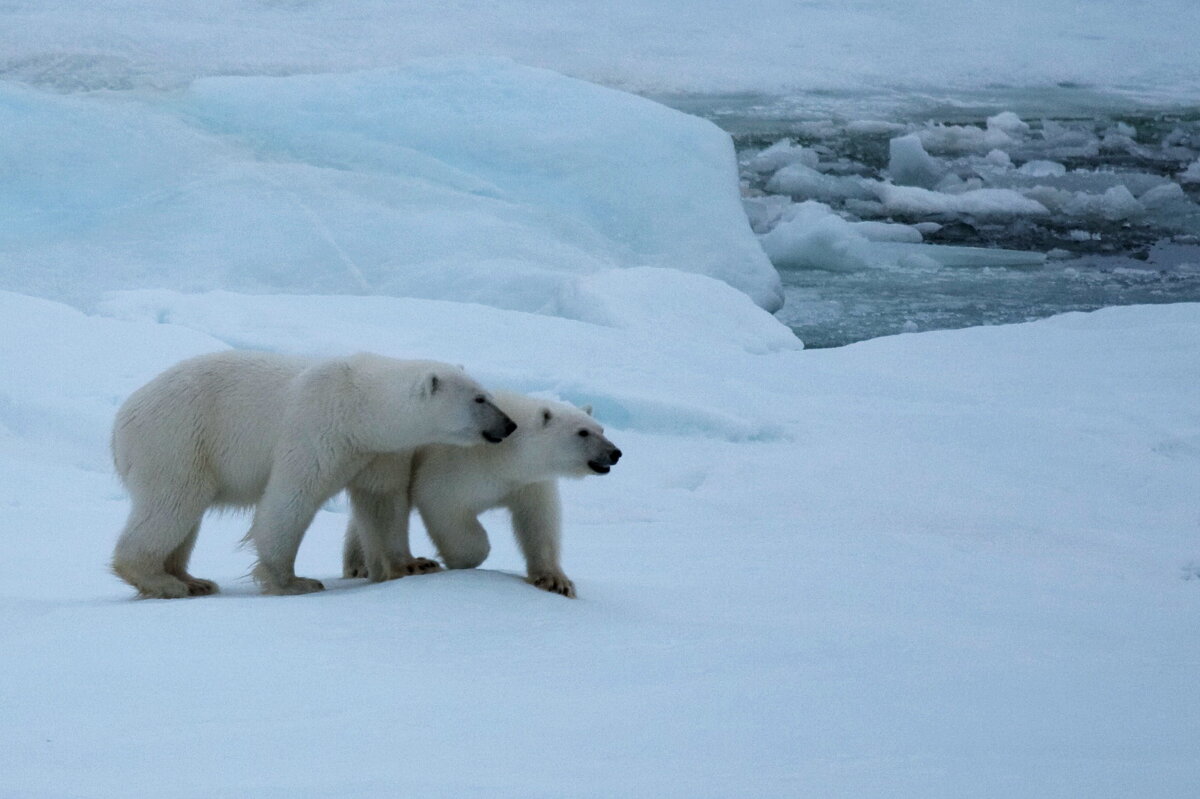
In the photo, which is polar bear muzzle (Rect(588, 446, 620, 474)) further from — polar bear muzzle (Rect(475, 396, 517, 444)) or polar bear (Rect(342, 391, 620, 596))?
polar bear muzzle (Rect(475, 396, 517, 444))

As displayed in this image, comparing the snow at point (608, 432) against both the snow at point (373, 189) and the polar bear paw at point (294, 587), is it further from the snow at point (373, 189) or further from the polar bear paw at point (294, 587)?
the polar bear paw at point (294, 587)

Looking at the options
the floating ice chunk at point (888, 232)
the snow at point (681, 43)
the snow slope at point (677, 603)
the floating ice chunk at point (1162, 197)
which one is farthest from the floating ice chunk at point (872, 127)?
the snow slope at point (677, 603)

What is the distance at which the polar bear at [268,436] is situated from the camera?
3.57 metres

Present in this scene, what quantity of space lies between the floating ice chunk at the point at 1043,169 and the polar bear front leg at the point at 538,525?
16742 millimetres

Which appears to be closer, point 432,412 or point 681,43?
point 432,412

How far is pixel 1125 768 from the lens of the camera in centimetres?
221

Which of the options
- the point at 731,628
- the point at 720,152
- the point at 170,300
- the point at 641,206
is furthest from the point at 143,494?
the point at 720,152

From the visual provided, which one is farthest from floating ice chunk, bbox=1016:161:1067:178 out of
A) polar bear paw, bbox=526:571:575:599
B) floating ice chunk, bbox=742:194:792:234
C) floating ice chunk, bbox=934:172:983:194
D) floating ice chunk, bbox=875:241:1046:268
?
polar bear paw, bbox=526:571:575:599

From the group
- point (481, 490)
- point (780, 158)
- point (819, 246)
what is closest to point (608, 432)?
point (481, 490)

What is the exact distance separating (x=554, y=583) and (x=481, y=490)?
0.34 m

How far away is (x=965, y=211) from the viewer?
17.3 meters

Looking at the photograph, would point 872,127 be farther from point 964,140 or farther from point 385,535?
point 385,535

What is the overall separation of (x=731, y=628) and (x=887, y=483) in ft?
10.4

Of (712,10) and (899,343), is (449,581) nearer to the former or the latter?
(899,343)
